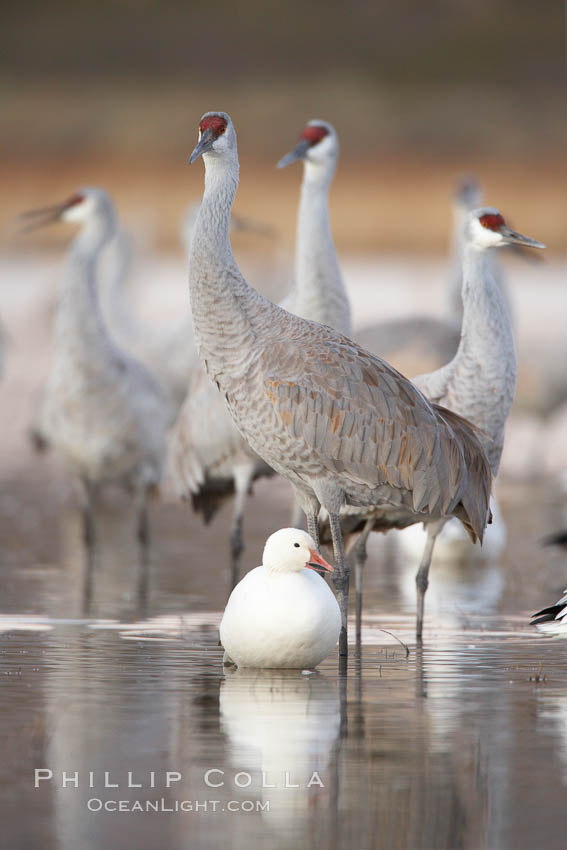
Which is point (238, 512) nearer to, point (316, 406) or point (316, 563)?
point (316, 406)

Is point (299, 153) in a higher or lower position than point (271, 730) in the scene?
higher

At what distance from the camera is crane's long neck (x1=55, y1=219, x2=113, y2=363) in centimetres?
1335

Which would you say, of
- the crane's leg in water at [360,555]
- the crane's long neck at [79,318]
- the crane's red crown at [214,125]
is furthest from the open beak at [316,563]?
the crane's long neck at [79,318]

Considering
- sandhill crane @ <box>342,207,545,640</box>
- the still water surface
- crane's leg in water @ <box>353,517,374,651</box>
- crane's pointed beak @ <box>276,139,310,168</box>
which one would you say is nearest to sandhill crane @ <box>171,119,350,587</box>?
crane's pointed beak @ <box>276,139,310,168</box>

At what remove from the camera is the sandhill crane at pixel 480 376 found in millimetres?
9438

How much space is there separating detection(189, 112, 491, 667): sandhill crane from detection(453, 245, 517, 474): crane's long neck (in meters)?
0.66

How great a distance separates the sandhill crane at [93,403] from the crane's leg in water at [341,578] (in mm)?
5043

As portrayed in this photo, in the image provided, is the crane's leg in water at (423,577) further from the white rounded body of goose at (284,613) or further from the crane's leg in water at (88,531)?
the crane's leg in water at (88,531)

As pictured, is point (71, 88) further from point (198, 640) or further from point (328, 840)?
point (328, 840)

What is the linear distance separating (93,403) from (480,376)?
4.50 metres

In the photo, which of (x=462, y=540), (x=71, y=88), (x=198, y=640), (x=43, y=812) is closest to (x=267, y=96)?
(x=71, y=88)

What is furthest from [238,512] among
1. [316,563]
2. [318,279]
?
[316,563]

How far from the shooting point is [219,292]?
8.68 m

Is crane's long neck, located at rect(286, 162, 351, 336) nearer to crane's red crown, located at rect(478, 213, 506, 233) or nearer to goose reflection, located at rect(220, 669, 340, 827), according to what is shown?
crane's red crown, located at rect(478, 213, 506, 233)
